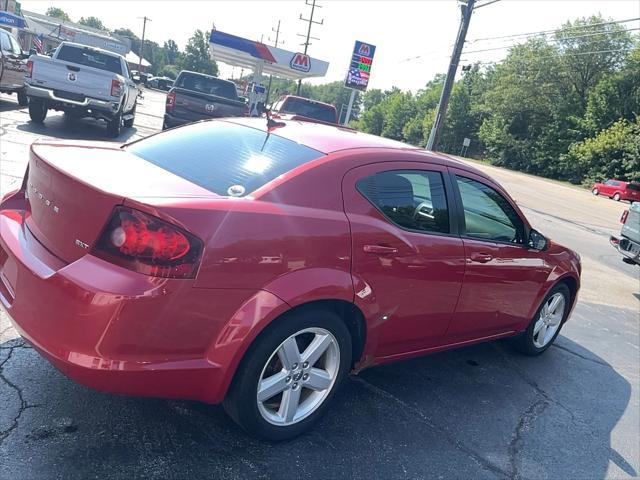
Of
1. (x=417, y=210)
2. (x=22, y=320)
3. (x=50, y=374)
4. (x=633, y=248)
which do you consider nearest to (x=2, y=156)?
(x=50, y=374)

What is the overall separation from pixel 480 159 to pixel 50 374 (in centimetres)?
7334

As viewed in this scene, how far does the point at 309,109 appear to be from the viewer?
15062mm

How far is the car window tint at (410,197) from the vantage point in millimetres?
3180

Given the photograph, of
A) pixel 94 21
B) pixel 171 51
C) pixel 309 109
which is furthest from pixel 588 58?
pixel 94 21

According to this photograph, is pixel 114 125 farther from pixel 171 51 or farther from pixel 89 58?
pixel 171 51

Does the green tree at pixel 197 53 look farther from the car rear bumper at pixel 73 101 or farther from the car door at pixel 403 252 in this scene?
the car door at pixel 403 252

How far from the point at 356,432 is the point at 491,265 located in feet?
5.15

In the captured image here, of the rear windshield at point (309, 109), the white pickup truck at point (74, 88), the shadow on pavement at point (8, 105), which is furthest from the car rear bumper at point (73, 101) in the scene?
the rear windshield at point (309, 109)

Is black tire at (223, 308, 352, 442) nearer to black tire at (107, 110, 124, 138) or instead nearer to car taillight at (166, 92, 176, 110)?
black tire at (107, 110, 124, 138)

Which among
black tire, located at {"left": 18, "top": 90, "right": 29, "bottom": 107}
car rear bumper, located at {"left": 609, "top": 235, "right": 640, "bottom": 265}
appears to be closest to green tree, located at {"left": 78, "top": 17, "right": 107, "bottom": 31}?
black tire, located at {"left": 18, "top": 90, "right": 29, "bottom": 107}

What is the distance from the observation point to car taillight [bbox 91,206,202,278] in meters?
2.34

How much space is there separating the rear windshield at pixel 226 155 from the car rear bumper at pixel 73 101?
839 cm

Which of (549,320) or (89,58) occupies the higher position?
(89,58)

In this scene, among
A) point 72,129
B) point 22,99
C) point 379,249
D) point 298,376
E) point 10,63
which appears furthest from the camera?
point 22,99
